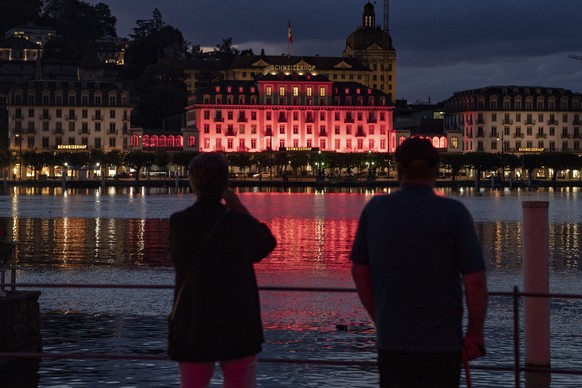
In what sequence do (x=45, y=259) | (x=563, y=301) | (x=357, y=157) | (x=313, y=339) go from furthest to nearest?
(x=357, y=157) → (x=45, y=259) → (x=563, y=301) → (x=313, y=339)

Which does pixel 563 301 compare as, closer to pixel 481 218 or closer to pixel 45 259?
pixel 45 259

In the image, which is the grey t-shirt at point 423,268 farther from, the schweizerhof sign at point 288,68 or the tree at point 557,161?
the schweizerhof sign at point 288,68

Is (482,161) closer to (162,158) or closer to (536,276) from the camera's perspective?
(162,158)

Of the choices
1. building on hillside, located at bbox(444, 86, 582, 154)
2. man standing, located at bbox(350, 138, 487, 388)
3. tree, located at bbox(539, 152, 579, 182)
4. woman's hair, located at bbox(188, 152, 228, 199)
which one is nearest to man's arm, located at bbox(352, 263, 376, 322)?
man standing, located at bbox(350, 138, 487, 388)

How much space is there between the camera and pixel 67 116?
574 feet

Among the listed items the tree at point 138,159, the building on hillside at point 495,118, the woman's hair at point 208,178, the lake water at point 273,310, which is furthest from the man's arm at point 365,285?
the building on hillside at point 495,118

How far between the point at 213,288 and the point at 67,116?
17169 centimetres

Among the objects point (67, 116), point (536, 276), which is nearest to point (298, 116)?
point (67, 116)

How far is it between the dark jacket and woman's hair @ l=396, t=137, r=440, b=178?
99 cm

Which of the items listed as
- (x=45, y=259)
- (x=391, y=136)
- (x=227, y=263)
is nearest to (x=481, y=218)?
(x=45, y=259)

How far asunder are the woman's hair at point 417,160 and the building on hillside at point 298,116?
179395 millimetres

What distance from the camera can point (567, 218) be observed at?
68.1 metres

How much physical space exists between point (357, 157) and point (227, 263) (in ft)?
568

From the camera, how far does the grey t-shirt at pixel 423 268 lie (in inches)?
266
